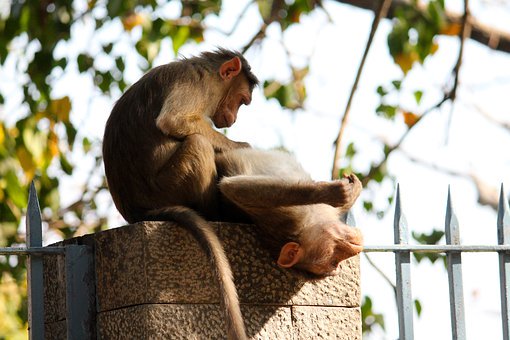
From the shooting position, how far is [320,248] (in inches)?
155

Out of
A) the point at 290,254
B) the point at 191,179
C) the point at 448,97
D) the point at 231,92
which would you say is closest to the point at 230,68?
the point at 231,92

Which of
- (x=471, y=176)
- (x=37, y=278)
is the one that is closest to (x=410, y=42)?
(x=471, y=176)

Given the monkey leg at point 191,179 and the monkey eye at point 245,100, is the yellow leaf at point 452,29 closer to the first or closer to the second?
the monkey eye at point 245,100

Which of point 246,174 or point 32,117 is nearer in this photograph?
point 246,174

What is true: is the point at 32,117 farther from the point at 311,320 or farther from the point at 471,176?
the point at 471,176

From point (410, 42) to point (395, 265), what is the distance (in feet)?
12.0

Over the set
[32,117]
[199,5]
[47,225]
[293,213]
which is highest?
[199,5]

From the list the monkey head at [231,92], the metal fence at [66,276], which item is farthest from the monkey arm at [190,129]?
the metal fence at [66,276]

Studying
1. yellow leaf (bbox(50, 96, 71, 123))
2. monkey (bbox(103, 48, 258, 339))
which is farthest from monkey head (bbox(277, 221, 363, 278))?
yellow leaf (bbox(50, 96, 71, 123))

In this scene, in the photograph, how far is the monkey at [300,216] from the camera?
380cm

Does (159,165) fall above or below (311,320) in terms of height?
above

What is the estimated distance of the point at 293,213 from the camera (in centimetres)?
397

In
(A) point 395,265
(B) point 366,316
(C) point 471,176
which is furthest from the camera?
(C) point 471,176

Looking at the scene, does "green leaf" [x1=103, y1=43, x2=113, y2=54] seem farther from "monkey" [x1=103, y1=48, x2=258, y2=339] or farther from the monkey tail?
the monkey tail
